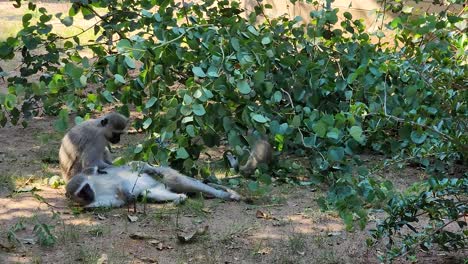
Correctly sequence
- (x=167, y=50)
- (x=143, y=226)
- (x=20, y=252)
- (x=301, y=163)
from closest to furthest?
(x=167, y=50) < (x=20, y=252) < (x=143, y=226) < (x=301, y=163)

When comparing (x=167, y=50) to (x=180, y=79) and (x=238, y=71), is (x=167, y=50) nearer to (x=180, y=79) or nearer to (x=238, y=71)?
(x=238, y=71)

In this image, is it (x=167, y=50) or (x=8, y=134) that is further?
(x=8, y=134)

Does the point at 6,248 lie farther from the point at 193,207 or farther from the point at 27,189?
the point at 193,207

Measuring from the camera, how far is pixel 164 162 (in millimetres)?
4660

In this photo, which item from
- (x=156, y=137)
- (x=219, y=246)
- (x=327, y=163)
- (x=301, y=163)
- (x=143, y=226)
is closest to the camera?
(x=327, y=163)

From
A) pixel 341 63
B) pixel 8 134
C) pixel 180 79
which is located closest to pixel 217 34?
pixel 180 79

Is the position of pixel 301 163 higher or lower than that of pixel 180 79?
lower

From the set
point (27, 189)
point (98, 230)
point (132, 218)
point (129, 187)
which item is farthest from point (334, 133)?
point (27, 189)

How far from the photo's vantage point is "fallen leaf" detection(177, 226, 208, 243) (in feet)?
19.6

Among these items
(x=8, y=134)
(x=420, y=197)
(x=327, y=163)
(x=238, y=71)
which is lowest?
(x=8, y=134)

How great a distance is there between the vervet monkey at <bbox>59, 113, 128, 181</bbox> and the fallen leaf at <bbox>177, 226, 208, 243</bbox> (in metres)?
1.77

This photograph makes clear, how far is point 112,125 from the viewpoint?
7.86 metres

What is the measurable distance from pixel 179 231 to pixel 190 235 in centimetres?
21

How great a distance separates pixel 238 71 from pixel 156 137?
0.90 meters
